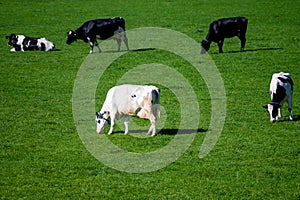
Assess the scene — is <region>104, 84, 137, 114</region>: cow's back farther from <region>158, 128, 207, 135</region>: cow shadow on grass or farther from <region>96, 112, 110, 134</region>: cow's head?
<region>158, 128, 207, 135</region>: cow shadow on grass

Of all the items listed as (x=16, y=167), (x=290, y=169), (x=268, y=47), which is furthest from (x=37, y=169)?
(x=268, y=47)

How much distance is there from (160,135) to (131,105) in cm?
109

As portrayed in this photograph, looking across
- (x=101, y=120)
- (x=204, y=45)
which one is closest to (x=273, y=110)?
(x=101, y=120)

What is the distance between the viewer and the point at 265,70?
23.9 meters

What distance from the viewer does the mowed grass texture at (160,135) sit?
11.9m

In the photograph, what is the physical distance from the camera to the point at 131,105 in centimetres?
1464

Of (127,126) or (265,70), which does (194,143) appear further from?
(265,70)

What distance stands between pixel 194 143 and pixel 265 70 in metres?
10.0

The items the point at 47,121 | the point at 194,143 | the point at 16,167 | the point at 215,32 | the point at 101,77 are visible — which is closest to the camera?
the point at 16,167

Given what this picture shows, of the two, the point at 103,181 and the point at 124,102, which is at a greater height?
the point at 124,102

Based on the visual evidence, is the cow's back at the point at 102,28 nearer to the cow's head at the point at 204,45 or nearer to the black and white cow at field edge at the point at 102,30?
the black and white cow at field edge at the point at 102,30

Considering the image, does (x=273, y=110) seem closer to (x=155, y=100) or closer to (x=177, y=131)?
(x=177, y=131)

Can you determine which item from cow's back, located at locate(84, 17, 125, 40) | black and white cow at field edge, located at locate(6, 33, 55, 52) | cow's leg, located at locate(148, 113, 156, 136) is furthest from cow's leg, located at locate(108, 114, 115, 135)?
black and white cow at field edge, located at locate(6, 33, 55, 52)

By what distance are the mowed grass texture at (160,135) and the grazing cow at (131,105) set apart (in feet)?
1.47
